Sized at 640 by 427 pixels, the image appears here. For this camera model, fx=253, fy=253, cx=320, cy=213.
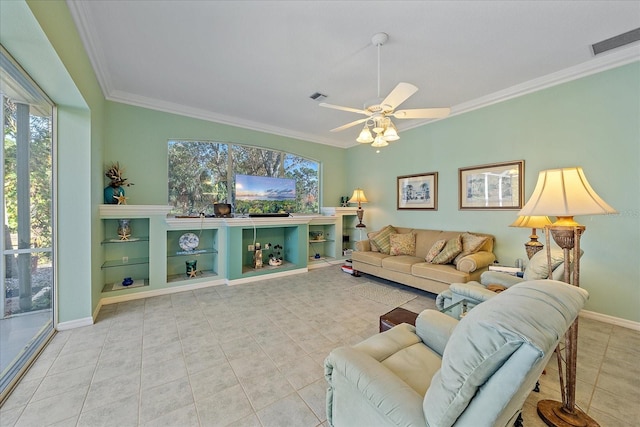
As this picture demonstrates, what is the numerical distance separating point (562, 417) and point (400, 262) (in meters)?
2.48

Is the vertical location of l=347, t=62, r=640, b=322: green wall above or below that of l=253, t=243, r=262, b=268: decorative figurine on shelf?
above

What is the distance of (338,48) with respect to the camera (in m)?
2.60

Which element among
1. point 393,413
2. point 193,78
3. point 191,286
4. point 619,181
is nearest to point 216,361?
point 393,413

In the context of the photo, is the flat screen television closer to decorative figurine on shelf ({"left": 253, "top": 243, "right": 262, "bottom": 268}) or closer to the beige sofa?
decorative figurine on shelf ({"left": 253, "top": 243, "right": 262, "bottom": 268})

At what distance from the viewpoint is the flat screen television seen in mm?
4609

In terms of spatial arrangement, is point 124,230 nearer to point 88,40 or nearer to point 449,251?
point 88,40

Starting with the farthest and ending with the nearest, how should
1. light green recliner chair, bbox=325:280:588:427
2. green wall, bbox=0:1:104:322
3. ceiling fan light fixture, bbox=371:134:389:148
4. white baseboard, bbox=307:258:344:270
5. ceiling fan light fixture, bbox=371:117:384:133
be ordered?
white baseboard, bbox=307:258:344:270
ceiling fan light fixture, bbox=371:134:389:148
ceiling fan light fixture, bbox=371:117:384:133
green wall, bbox=0:1:104:322
light green recliner chair, bbox=325:280:588:427

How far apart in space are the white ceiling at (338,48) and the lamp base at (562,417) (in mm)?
2931

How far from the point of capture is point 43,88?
7.55ft

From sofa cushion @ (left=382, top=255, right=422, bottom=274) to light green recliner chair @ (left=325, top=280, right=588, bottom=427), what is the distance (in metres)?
2.62

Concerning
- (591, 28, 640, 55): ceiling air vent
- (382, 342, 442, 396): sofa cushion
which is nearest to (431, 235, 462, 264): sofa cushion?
(382, 342, 442, 396): sofa cushion

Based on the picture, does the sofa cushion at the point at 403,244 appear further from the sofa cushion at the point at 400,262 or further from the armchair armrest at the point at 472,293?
the armchair armrest at the point at 472,293

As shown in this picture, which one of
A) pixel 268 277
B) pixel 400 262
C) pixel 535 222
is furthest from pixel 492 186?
pixel 268 277

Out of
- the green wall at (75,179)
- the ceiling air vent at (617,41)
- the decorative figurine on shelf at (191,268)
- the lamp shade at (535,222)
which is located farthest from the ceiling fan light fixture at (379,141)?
the decorative figurine on shelf at (191,268)
